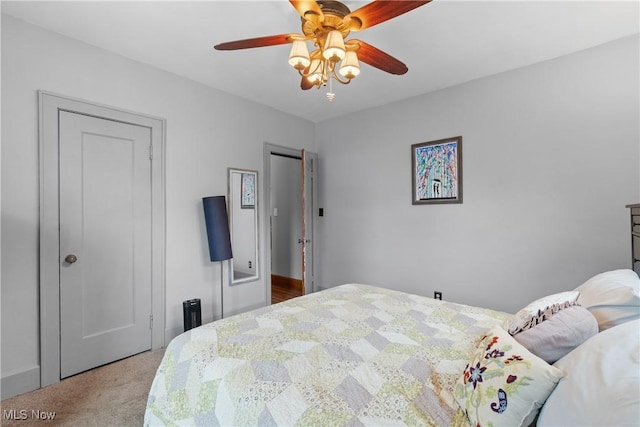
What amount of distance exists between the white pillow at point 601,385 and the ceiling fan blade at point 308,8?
5.64 ft

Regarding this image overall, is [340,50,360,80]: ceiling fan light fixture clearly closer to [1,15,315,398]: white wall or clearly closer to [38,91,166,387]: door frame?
[1,15,315,398]: white wall

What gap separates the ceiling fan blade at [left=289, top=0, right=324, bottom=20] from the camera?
1.43m

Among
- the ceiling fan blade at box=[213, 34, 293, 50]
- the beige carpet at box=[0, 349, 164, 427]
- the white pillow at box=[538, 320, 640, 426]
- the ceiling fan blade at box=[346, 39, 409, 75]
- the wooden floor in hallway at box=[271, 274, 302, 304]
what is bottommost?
the beige carpet at box=[0, 349, 164, 427]

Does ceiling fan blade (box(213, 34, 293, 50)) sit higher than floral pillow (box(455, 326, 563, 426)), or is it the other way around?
ceiling fan blade (box(213, 34, 293, 50))

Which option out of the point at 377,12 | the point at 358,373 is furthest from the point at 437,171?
the point at 358,373

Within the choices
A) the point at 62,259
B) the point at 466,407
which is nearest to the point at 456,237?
the point at 466,407

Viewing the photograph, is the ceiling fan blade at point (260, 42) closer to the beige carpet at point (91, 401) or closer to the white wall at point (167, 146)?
the white wall at point (167, 146)

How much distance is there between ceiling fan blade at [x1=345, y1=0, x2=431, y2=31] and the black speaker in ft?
8.49

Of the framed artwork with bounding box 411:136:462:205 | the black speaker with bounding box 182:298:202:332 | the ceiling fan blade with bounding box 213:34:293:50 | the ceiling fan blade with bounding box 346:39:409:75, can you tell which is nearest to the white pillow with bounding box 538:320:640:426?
the ceiling fan blade with bounding box 346:39:409:75

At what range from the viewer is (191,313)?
109 inches

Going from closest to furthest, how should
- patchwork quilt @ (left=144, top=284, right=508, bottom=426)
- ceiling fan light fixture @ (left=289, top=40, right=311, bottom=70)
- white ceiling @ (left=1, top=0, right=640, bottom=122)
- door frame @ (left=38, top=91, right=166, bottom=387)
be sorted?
patchwork quilt @ (left=144, top=284, right=508, bottom=426) → ceiling fan light fixture @ (left=289, top=40, right=311, bottom=70) → white ceiling @ (left=1, top=0, right=640, bottom=122) → door frame @ (left=38, top=91, right=166, bottom=387)

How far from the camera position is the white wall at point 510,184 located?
2.37 metres

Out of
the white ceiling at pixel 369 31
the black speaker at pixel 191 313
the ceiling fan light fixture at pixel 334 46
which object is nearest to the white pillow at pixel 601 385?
the ceiling fan light fixture at pixel 334 46

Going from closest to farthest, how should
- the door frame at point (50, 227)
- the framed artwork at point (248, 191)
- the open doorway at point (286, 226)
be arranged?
1. the door frame at point (50, 227)
2. the framed artwork at point (248, 191)
3. the open doorway at point (286, 226)
